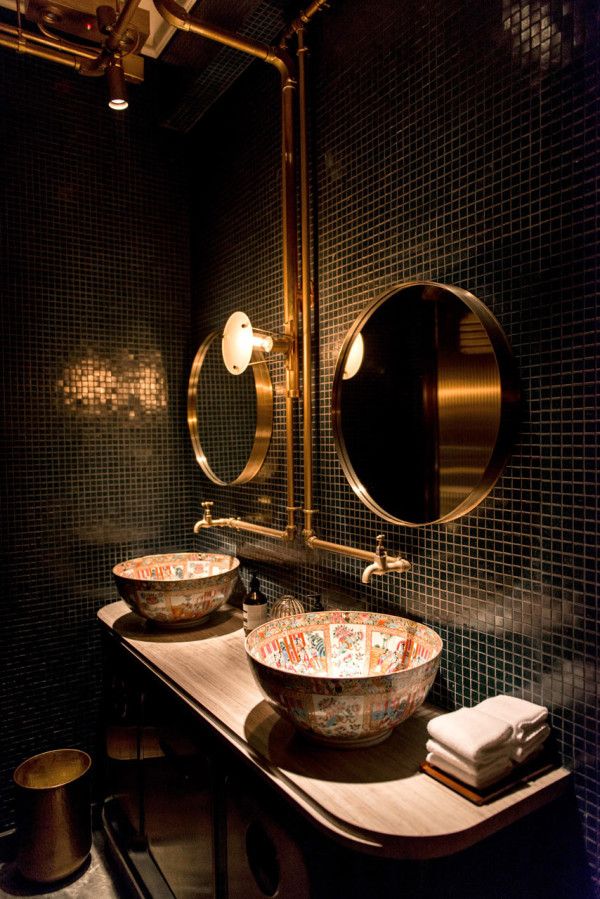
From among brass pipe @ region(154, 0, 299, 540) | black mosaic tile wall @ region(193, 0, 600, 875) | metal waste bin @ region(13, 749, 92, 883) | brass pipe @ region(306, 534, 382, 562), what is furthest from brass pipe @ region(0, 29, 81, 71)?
metal waste bin @ region(13, 749, 92, 883)

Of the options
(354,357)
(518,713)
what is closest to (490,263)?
(354,357)

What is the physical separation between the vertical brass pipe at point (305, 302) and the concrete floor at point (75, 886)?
1384 mm

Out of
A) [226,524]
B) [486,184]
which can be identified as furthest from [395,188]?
[226,524]

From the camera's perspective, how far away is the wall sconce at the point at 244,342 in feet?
6.17

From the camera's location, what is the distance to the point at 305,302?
1.86 meters

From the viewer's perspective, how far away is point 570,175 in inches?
45.4

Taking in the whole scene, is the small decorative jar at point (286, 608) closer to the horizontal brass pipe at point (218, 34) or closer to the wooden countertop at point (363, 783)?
the wooden countertop at point (363, 783)

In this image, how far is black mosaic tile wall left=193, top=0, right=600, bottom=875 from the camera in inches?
44.9

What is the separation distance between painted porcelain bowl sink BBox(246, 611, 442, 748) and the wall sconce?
0.83 metres

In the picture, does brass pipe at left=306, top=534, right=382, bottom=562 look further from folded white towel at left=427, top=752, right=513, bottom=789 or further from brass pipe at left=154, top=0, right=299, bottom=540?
folded white towel at left=427, top=752, right=513, bottom=789

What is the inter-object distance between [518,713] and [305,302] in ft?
4.14

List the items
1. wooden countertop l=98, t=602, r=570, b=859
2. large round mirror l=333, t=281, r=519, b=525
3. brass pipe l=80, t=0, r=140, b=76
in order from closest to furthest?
wooden countertop l=98, t=602, r=570, b=859 < large round mirror l=333, t=281, r=519, b=525 < brass pipe l=80, t=0, r=140, b=76

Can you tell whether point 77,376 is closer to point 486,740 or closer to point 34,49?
point 34,49

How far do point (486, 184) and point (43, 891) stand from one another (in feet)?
8.23
